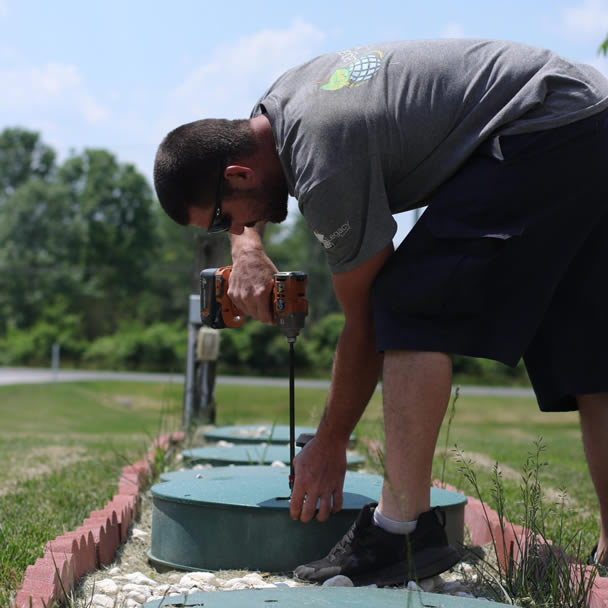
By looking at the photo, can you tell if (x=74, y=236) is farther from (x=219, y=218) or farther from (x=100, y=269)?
(x=219, y=218)

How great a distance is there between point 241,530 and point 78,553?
43cm

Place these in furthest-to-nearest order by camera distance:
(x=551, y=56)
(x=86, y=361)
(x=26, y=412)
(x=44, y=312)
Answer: (x=44, y=312) < (x=86, y=361) < (x=26, y=412) < (x=551, y=56)

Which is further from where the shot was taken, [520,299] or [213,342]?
[213,342]

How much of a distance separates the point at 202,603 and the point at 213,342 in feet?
13.8

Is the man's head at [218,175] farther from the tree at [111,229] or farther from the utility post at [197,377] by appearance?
the tree at [111,229]

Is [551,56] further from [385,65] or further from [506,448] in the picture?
[506,448]

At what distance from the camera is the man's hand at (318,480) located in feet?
7.03

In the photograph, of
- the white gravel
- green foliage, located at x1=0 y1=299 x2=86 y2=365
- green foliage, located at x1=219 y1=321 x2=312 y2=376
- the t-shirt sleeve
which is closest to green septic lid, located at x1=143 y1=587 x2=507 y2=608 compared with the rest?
the white gravel

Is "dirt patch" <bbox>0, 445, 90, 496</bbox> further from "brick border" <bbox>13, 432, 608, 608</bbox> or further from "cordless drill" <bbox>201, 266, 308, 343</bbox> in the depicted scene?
"cordless drill" <bbox>201, 266, 308, 343</bbox>

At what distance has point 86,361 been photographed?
3425 cm

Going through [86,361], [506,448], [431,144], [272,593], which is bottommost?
[86,361]

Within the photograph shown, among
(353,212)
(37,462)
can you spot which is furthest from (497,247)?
(37,462)

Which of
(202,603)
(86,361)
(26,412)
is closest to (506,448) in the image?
(202,603)

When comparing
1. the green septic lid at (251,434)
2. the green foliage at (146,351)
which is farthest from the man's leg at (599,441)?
the green foliage at (146,351)
